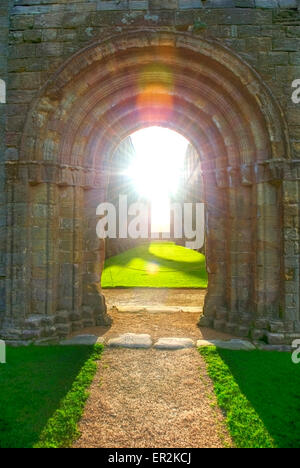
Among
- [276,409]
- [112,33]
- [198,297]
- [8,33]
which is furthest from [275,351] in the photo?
[8,33]

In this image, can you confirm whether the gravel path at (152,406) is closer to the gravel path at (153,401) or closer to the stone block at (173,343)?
the gravel path at (153,401)

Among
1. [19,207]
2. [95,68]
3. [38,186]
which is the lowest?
[19,207]

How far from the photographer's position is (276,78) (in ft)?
15.3

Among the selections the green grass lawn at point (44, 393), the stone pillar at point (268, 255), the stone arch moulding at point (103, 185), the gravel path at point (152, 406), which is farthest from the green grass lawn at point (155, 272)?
the gravel path at point (152, 406)

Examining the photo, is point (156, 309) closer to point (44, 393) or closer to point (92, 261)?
point (92, 261)

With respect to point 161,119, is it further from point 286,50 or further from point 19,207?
point 19,207

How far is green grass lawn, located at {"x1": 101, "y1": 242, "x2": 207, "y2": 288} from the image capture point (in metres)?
9.01

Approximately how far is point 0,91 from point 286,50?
4.87 metres

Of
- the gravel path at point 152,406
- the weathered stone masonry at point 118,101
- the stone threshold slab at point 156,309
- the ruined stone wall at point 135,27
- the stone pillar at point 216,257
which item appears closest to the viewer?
the gravel path at point 152,406

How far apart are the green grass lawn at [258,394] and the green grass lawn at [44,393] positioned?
4.93ft

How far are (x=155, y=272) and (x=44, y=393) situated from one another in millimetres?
7961

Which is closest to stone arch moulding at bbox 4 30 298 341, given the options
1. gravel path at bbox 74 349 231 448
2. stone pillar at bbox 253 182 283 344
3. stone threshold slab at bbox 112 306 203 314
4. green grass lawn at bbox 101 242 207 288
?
stone pillar at bbox 253 182 283 344

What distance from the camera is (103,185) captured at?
5445 mm

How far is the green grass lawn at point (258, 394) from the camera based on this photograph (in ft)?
8.02
